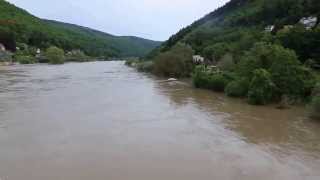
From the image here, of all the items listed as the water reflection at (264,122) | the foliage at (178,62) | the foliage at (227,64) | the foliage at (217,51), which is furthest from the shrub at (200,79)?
the foliage at (178,62)

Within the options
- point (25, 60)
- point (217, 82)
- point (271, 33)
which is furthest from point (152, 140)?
point (25, 60)

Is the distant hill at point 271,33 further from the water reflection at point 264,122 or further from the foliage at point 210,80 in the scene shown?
the water reflection at point 264,122

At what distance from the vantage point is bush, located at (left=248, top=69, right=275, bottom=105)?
35.2 meters

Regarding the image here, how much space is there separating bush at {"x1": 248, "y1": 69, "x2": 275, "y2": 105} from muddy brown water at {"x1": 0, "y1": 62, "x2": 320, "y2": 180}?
1.20 m

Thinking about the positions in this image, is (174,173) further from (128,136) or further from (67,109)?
(67,109)

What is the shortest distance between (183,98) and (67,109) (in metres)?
12.0

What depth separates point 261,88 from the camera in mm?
35219

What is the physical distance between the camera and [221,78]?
4606cm

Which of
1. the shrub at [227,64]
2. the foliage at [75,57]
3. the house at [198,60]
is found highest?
the shrub at [227,64]

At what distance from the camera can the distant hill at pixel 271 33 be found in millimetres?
50250

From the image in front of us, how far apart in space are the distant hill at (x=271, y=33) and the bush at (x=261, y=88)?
51.7ft

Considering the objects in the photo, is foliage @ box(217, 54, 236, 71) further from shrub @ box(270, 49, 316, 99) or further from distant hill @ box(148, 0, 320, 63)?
shrub @ box(270, 49, 316, 99)

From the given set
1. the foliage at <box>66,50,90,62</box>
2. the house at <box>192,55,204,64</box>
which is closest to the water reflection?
the house at <box>192,55,204,64</box>

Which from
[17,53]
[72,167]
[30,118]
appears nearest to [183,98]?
[30,118]
